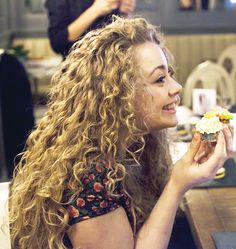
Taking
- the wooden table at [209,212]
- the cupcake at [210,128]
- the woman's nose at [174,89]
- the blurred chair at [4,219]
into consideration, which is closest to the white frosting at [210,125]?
the cupcake at [210,128]

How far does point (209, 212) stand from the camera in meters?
1.46

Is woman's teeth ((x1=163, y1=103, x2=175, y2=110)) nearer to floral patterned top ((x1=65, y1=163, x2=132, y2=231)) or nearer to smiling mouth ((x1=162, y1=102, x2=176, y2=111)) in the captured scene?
smiling mouth ((x1=162, y1=102, x2=176, y2=111))

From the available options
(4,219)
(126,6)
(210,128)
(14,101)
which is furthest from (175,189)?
(126,6)

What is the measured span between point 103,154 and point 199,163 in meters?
0.23

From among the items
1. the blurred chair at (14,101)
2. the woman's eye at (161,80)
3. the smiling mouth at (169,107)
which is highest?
the woman's eye at (161,80)

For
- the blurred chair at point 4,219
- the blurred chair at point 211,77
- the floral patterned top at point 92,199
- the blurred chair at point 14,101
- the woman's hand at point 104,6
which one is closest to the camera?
the floral patterned top at point 92,199

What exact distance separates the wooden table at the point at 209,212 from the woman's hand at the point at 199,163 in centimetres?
16

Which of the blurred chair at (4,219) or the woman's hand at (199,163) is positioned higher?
the woman's hand at (199,163)

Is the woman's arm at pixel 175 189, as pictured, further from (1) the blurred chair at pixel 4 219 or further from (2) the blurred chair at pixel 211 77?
(2) the blurred chair at pixel 211 77

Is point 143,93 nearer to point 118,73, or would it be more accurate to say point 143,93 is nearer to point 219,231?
point 118,73

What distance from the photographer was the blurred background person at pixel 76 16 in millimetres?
2398

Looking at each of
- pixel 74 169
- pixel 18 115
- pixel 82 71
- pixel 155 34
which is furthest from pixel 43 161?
pixel 18 115

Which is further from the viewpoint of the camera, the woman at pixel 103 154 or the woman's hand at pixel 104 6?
the woman's hand at pixel 104 6

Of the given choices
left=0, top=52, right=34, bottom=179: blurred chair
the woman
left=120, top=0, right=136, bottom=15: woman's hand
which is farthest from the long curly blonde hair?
left=120, top=0, right=136, bottom=15: woman's hand
